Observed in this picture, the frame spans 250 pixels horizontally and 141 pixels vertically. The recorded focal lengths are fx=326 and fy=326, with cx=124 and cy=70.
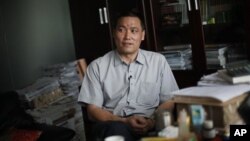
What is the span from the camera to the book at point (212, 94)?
1306 millimetres

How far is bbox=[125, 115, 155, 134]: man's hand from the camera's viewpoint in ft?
5.93

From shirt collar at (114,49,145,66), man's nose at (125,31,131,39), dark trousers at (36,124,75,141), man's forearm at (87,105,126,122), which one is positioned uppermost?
man's nose at (125,31,131,39)

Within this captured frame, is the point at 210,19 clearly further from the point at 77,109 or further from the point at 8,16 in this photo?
the point at 8,16

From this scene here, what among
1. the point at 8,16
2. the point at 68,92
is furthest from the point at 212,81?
the point at 8,16

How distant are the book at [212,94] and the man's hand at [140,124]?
16.1 inches

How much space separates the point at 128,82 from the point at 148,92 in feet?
0.45

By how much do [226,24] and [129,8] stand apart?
81 cm

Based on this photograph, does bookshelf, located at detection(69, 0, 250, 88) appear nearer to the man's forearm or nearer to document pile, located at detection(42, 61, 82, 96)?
document pile, located at detection(42, 61, 82, 96)

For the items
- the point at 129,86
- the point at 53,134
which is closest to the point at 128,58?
the point at 129,86

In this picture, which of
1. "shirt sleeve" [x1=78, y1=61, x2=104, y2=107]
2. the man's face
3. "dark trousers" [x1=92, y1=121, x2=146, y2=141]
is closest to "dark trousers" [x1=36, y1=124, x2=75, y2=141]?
"shirt sleeve" [x1=78, y1=61, x2=104, y2=107]

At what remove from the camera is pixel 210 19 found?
2.28m

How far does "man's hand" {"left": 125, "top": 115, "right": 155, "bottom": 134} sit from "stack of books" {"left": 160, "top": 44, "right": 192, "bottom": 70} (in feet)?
2.40

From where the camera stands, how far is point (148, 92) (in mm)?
2006

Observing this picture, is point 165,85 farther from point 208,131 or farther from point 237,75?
point 208,131
